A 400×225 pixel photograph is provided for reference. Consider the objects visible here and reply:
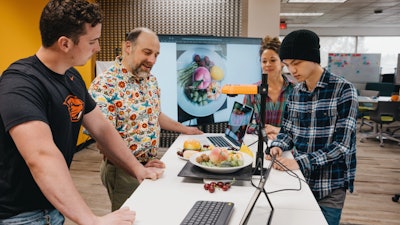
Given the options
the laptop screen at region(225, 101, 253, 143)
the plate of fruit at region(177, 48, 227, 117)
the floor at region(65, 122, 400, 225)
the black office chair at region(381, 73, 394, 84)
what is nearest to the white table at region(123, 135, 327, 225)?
the laptop screen at region(225, 101, 253, 143)

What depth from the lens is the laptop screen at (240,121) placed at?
226cm

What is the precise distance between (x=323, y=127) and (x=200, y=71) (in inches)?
57.5

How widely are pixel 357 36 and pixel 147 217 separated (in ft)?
48.1

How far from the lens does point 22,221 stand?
123 cm

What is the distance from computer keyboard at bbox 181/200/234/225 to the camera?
1.20 meters

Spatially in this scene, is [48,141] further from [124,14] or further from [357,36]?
[357,36]

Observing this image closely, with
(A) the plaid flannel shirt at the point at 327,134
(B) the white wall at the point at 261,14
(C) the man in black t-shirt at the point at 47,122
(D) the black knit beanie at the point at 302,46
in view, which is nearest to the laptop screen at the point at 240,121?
(A) the plaid flannel shirt at the point at 327,134

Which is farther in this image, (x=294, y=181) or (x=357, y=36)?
(x=357, y=36)

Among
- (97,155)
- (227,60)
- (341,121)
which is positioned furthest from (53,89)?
(97,155)

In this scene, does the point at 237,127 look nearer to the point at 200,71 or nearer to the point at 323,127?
the point at 323,127

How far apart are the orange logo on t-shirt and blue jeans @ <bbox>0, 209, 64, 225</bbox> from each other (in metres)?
0.35

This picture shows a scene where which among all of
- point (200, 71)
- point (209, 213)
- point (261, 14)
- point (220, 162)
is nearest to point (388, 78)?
point (261, 14)

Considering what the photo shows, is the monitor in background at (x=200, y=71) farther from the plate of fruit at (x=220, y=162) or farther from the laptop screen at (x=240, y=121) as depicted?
the plate of fruit at (x=220, y=162)

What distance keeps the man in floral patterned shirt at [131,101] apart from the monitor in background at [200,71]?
31.3 inches
